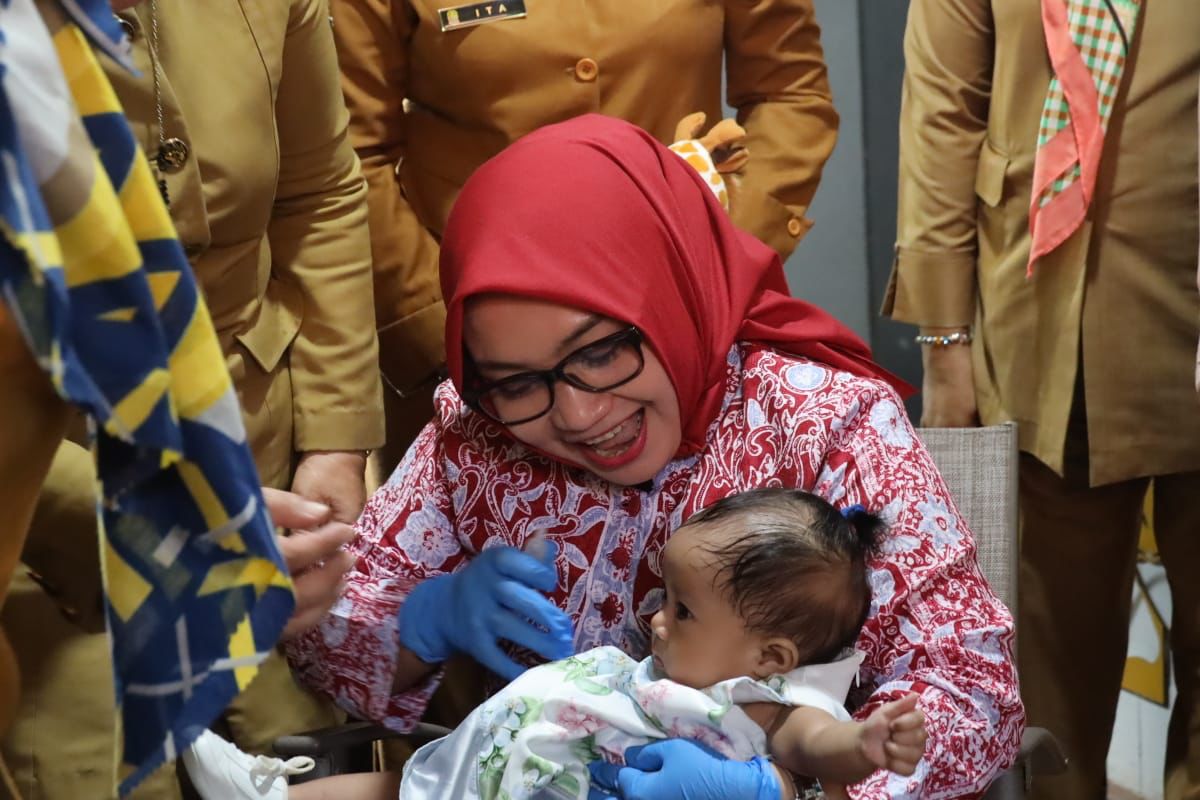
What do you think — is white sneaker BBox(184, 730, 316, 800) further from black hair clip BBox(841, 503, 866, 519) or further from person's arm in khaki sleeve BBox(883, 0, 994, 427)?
person's arm in khaki sleeve BBox(883, 0, 994, 427)

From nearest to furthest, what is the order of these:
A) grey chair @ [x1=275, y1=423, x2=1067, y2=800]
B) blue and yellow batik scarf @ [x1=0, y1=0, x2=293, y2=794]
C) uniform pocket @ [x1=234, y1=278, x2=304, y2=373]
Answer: blue and yellow batik scarf @ [x1=0, y1=0, x2=293, y2=794]
grey chair @ [x1=275, y1=423, x2=1067, y2=800]
uniform pocket @ [x1=234, y1=278, x2=304, y2=373]

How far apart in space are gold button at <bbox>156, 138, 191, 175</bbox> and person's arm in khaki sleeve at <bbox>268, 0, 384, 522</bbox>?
303 mm

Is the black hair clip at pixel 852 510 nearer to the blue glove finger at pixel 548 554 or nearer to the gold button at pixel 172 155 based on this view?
the blue glove finger at pixel 548 554

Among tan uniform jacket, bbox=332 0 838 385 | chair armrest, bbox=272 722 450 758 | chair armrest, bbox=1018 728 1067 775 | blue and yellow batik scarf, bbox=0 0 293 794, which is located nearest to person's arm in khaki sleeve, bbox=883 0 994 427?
tan uniform jacket, bbox=332 0 838 385

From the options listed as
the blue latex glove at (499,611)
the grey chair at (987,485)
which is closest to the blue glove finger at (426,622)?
the blue latex glove at (499,611)

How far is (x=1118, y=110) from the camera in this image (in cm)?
240

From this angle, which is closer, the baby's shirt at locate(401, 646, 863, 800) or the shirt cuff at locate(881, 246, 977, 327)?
the baby's shirt at locate(401, 646, 863, 800)

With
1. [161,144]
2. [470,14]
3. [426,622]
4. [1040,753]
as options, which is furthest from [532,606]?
[470,14]

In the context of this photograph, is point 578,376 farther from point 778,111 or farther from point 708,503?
point 778,111

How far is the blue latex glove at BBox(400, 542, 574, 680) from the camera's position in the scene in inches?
68.0

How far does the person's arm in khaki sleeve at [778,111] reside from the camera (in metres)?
2.60

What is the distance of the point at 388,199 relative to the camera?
8.17 feet

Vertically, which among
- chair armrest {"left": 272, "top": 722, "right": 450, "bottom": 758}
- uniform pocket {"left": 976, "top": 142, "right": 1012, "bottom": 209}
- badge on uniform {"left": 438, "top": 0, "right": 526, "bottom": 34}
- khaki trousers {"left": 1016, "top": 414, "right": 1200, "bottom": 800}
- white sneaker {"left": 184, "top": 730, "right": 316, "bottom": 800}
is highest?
badge on uniform {"left": 438, "top": 0, "right": 526, "bottom": 34}

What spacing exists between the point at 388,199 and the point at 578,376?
34.9 inches
